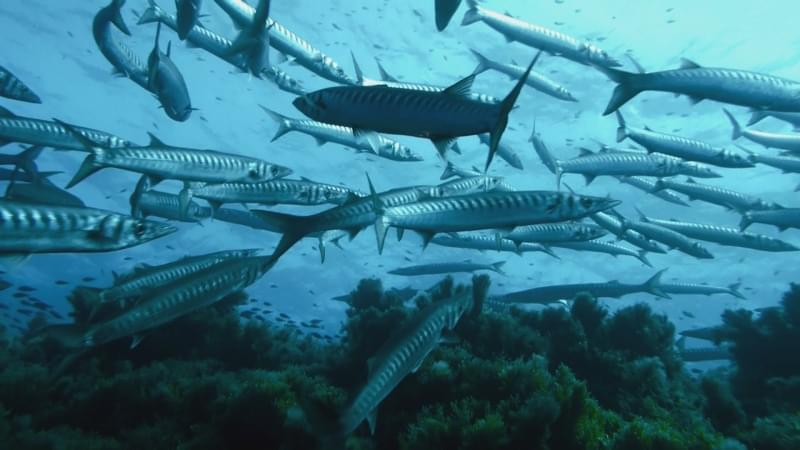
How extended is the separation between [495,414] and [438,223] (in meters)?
2.16

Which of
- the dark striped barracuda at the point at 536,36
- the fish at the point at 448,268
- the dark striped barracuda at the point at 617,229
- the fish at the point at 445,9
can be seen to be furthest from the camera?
the fish at the point at 448,268

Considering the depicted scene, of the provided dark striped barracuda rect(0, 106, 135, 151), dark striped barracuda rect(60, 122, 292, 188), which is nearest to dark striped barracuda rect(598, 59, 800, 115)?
dark striped barracuda rect(60, 122, 292, 188)

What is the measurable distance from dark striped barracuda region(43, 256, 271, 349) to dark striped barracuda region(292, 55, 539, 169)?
2.20 m

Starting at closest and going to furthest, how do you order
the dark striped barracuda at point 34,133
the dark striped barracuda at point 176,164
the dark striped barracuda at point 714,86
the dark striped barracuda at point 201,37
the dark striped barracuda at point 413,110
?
the dark striped barracuda at point 413,110 < the dark striped barracuda at point 176,164 < the dark striped barracuda at point 714,86 < the dark striped barracuda at point 34,133 < the dark striped barracuda at point 201,37

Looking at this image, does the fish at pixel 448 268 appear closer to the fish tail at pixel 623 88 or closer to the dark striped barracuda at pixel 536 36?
the dark striped barracuda at pixel 536 36

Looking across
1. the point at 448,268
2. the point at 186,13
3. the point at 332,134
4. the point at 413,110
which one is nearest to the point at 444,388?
the point at 413,110

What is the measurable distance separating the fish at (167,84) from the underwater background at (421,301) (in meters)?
3.72

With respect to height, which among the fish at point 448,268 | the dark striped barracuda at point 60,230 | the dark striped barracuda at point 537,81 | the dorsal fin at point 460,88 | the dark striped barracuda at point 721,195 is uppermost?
the dark striped barracuda at point 537,81

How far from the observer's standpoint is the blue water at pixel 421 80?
19297 millimetres

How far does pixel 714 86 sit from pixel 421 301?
6856 millimetres

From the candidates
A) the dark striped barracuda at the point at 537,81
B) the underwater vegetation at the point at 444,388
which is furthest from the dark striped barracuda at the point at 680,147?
the dark striped barracuda at the point at 537,81

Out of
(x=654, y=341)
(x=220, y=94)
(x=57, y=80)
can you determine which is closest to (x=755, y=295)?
(x=654, y=341)

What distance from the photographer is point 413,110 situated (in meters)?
3.34

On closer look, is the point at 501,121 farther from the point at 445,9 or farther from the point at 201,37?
the point at 201,37
